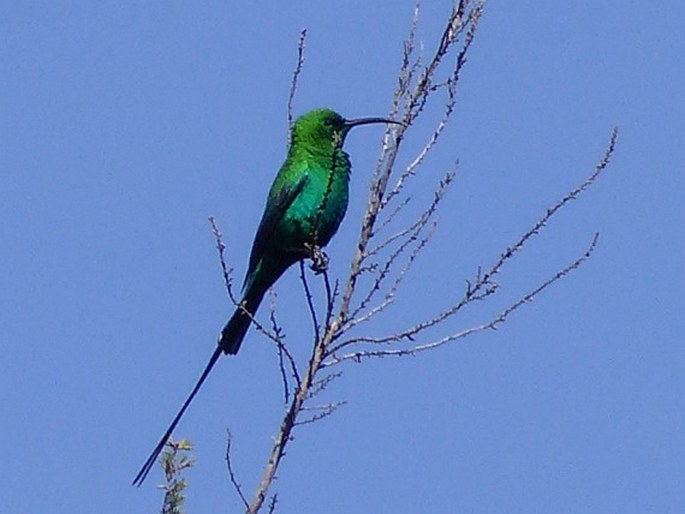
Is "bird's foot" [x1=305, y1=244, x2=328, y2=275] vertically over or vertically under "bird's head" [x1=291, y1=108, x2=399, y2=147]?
under

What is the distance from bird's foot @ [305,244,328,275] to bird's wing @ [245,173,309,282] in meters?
0.60

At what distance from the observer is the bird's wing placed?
6027mm

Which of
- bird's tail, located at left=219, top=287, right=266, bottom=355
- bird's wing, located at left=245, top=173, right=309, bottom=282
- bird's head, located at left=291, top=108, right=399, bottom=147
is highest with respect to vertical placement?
bird's head, located at left=291, top=108, right=399, bottom=147

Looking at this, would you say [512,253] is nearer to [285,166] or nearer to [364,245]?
[364,245]

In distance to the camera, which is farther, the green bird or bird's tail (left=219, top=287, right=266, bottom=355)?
the green bird

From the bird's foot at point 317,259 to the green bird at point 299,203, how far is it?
32 cm

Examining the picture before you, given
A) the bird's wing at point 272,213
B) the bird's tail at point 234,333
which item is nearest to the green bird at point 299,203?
the bird's wing at point 272,213

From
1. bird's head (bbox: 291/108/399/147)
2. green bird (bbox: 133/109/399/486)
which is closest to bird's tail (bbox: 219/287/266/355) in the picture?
green bird (bbox: 133/109/399/486)

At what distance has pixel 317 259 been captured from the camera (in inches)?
205

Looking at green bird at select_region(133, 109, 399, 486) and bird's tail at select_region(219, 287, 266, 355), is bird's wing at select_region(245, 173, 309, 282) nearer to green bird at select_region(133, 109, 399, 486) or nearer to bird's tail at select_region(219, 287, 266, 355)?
green bird at select_region(133, 109, 399, 486)

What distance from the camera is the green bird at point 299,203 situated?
234 inches

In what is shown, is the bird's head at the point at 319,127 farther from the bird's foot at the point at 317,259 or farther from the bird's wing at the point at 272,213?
the bird's foot at the point at 317,259

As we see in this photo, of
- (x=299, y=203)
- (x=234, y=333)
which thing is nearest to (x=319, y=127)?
(x=299, y=203)

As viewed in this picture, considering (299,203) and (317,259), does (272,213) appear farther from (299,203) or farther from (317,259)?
(317,259)
